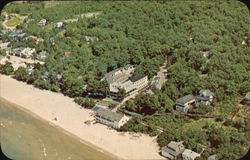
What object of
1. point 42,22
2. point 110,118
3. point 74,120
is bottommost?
point 42,22

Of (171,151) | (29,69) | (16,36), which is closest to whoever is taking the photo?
(171,151)

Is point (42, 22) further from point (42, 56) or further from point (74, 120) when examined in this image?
point (74, 120)

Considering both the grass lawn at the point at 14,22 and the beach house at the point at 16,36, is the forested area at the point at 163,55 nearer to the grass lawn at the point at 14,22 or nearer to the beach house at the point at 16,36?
the beach house at the point at 16,36

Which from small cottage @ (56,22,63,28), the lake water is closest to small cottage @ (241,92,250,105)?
the lake water

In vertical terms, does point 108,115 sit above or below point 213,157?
below

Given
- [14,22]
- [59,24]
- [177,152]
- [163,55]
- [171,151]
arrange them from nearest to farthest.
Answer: [177,152] < [171,151] < [163,55] < [59,24] < [14,22]

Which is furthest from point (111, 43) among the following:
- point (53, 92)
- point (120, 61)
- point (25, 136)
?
point (25, 136)

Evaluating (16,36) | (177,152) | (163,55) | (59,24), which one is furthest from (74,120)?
(59,24)

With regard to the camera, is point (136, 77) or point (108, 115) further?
point (136, 77)
